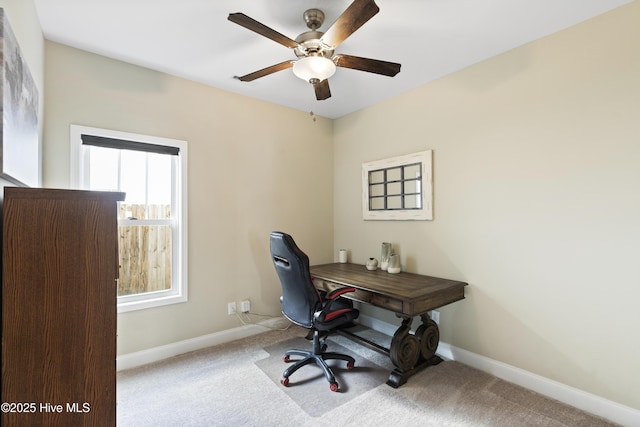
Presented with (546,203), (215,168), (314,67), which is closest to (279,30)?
(314,67)

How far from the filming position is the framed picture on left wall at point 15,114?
3.51 ft

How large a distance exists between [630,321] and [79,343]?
2.82 meters

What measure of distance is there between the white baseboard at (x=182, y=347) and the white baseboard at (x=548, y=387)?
1.93 meters

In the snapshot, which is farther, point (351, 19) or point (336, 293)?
point (336, 293)

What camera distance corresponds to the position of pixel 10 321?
34.9 inches

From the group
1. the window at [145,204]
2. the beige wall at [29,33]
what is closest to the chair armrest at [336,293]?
the window at [145,204]

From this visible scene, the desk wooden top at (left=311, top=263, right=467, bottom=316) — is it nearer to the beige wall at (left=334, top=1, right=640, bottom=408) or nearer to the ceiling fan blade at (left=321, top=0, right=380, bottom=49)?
the beige wall at (left=334, top=1, right=640, bottom=408)

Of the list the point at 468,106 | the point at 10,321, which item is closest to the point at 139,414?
the point at 10,321

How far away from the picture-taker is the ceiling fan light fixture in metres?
1.81

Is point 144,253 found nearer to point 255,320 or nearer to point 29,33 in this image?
point 255,320

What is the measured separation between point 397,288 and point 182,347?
6.62 feet

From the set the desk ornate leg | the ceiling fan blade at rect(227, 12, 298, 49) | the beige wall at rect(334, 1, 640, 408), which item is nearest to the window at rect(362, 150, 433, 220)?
the beige wall at rect(334, 1, 640, 408)

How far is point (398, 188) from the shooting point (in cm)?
312

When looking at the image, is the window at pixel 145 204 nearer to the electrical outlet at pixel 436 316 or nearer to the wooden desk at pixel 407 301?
the wooden desk at pixel 407 301
